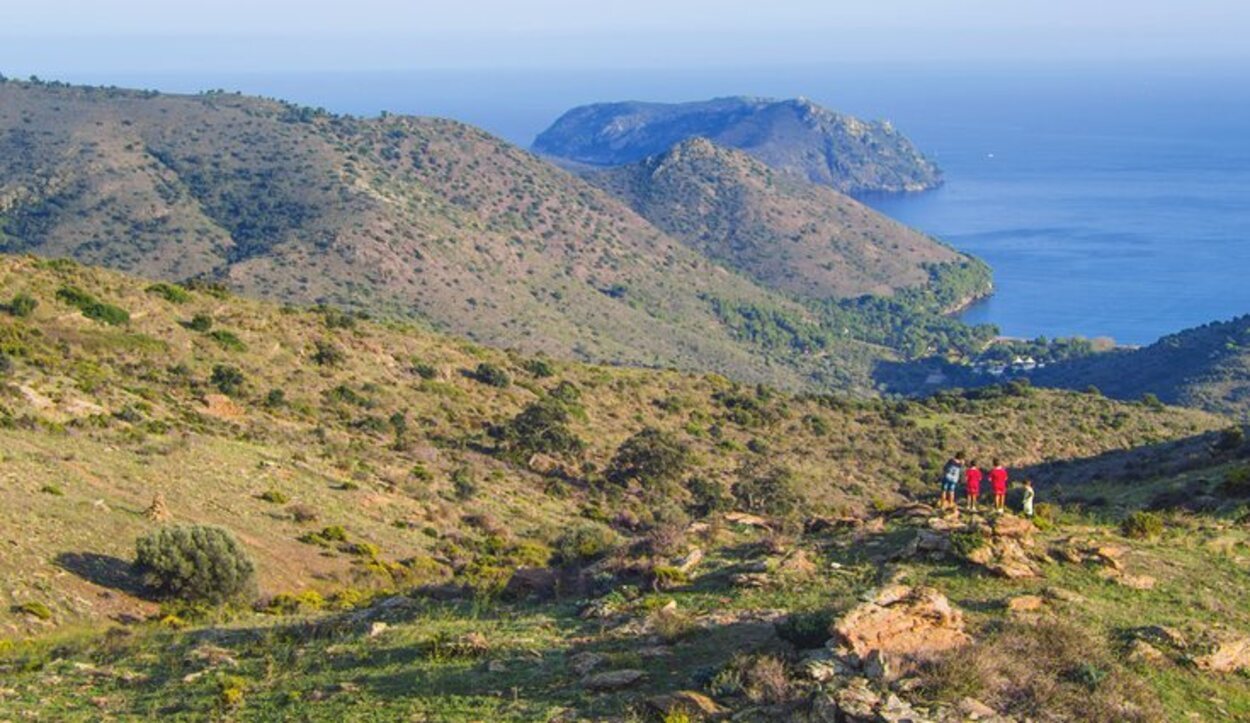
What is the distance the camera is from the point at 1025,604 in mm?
15227

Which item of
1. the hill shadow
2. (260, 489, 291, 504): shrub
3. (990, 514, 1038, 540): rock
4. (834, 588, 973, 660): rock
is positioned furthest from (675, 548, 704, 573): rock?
(260, 489, 291, 504): shrub

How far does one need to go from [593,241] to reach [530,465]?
109m

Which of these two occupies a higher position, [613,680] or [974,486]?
[974,486]

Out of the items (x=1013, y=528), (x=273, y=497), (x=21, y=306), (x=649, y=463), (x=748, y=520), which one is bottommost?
(x=649, y=463)

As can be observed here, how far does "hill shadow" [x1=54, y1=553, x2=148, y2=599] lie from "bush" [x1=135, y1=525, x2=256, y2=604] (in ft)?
0.73

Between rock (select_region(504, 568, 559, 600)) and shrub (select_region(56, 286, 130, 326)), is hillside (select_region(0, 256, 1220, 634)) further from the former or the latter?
rock (select_region(504, 568, 559, 600))

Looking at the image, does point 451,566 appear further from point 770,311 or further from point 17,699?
point 770,311

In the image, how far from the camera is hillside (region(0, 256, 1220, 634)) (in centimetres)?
2495

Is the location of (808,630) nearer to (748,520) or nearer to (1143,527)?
(1143,527)

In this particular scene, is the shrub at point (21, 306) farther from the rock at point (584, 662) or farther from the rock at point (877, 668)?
the rock at point (877, 668)

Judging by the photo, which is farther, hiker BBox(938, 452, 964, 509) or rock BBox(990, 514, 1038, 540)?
hiker BBox(938, 452, 964, 509)

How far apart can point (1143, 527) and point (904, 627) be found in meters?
9.72

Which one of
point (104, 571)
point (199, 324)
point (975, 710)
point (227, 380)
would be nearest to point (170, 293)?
point (199, 324)

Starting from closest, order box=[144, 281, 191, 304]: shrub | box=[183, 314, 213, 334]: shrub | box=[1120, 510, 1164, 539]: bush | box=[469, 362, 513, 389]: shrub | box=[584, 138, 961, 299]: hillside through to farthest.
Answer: box=[1120, 510, 1164, 539]: bush, box=[183, 314, 213, 334]: shrub, box=[144, 281, 191, 304]: shrub, box=[469, 362, 513, 389]: shrub, box=[584, 138, 961, 299]: hillside
